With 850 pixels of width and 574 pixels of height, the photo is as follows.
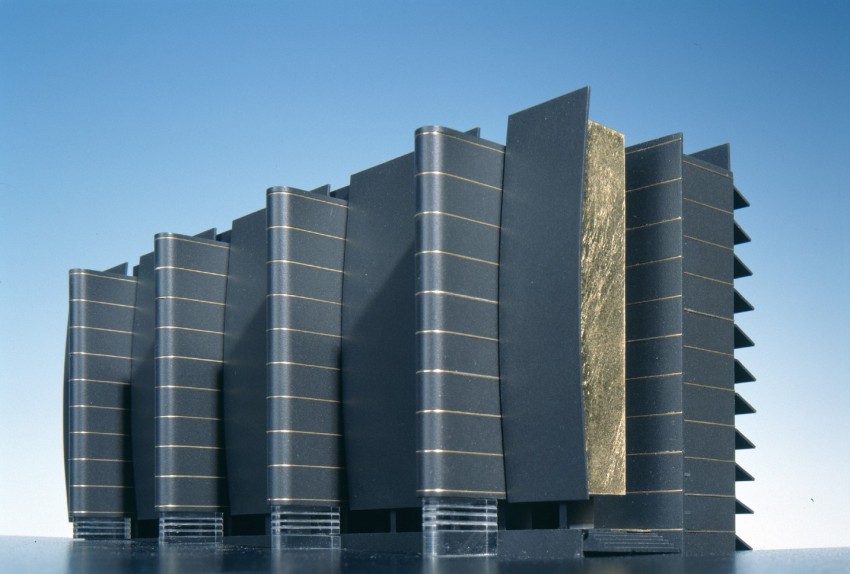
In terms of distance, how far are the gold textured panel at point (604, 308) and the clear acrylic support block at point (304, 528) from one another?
11.8m

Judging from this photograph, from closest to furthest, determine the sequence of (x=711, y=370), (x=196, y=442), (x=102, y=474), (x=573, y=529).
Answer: (x=573, y=529)
(x=711, y=370)
(x=196, y=442)
(x=102, y=474)

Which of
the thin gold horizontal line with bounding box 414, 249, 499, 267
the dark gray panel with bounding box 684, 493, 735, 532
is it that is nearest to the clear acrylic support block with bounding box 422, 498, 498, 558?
the dark gray panel with bounding box 684, 493, 735, 532

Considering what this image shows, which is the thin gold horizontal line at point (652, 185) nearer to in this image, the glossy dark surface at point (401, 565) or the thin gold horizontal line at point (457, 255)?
the thin gold horizontal line at point (457, 255)

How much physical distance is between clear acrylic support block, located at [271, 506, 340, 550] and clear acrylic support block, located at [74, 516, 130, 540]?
16201 millimetres

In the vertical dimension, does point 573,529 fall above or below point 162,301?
below

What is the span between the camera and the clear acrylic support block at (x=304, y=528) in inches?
1644

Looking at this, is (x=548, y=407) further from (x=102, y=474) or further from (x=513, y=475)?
(x=102, y=474)

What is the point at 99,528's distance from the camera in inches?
2180

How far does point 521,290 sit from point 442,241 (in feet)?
9.66

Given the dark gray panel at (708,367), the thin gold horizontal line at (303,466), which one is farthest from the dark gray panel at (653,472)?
the thin gold horizontal line at (303,466)

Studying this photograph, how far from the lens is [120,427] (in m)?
55.9

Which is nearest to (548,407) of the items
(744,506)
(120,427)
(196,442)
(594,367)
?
(594,367)

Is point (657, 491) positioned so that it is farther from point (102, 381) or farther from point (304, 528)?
point (102, 381)

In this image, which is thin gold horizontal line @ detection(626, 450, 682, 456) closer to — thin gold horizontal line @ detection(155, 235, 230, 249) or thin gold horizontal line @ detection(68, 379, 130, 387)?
thin gold horizontal line @ detection(155, 235, 230, 249)
